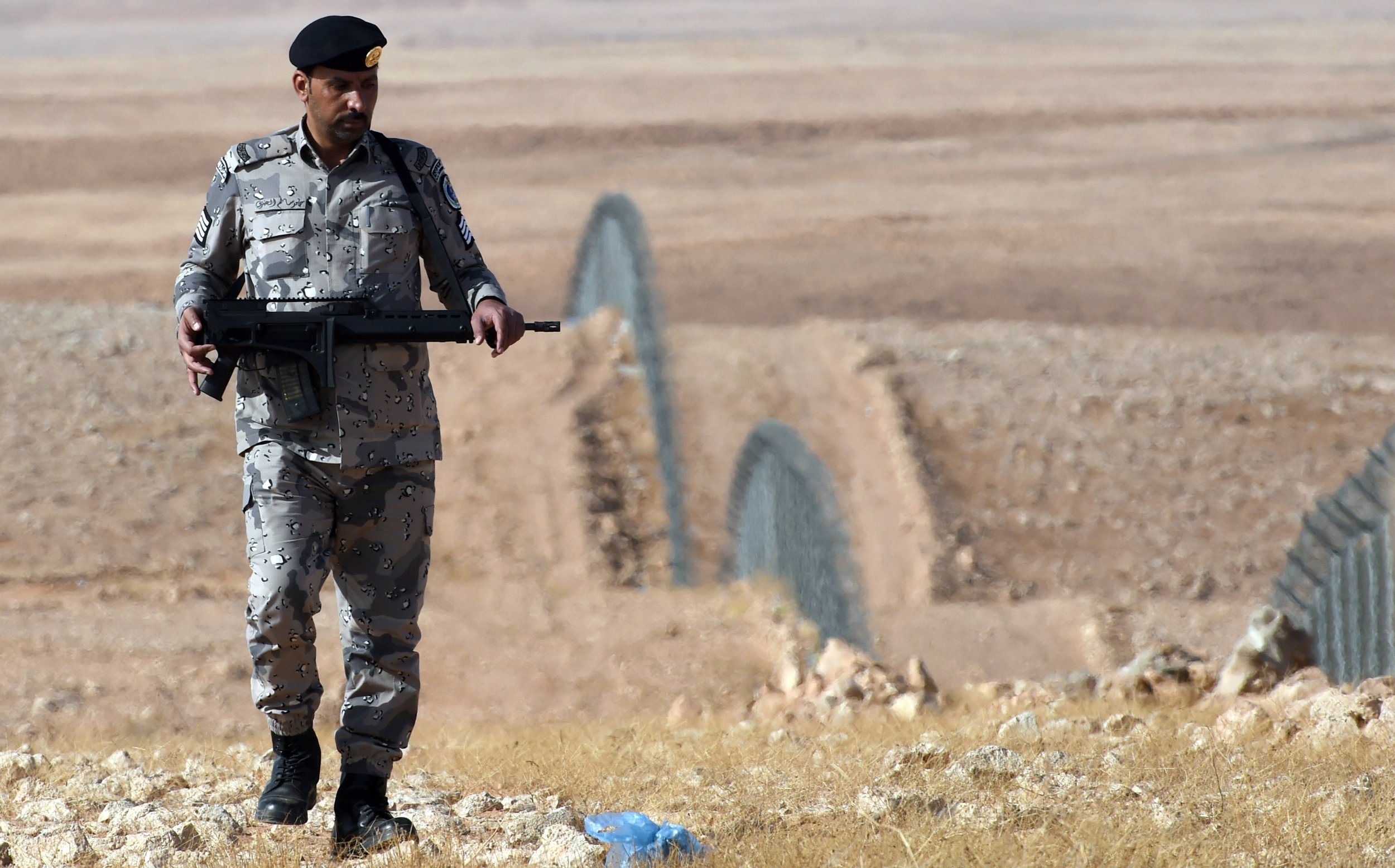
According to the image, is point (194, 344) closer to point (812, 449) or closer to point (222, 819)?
point (222, 819)

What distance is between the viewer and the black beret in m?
3.18

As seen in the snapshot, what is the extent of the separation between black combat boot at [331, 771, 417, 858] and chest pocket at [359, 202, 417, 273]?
1.03 m

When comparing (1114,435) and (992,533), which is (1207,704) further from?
(1114,435)

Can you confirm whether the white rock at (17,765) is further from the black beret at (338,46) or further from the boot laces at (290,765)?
the black beret at (338,46)

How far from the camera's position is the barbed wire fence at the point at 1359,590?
19.7ft

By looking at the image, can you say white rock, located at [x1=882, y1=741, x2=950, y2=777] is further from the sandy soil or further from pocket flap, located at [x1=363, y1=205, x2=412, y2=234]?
the sandy soil

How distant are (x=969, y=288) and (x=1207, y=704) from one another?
49.1 feet

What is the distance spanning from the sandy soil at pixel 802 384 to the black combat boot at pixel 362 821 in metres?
3.77

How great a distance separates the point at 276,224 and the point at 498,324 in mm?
518

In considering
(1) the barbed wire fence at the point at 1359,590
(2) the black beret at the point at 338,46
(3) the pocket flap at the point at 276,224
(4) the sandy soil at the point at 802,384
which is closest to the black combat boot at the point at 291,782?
(3) the pocket flap at the point at 276,224


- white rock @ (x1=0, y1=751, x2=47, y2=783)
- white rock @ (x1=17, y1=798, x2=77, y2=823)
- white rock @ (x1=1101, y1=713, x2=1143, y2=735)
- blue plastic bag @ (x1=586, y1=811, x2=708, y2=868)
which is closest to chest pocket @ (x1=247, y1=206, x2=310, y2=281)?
blue plastic bag @ (x1=586, y1=811, x2=708, y2=868)

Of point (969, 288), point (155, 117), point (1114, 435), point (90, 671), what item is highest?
point (155, 117)

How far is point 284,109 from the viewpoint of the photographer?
3353 cm

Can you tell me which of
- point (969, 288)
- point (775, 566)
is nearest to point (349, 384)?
point (775, 566)
